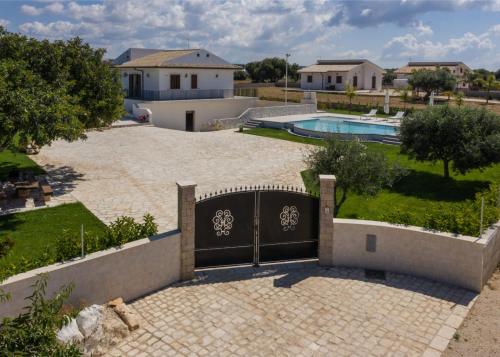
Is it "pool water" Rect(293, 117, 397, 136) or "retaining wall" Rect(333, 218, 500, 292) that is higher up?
"pool water" Rect(293, 117, 397, 136)

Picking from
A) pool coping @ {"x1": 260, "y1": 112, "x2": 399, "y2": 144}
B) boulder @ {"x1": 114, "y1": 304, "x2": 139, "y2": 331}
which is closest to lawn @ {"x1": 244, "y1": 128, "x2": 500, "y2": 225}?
pool coping @ {"x1": 260, "y1": 112, "x2": 399, "y2": 144}

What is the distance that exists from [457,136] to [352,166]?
20.0ft

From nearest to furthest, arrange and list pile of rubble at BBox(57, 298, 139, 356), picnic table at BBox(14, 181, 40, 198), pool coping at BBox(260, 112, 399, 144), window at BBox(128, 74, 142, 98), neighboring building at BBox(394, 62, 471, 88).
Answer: pile of rubble at BBox(57, 298, 139, 356)
picnic table at BBox(14, 181, 40, 198)
pool coping at BBox(260, 112, 399, 144)
window at BBox(128, 74, 142, 98)
neighboring building at BBox(394, 62, 471, 88)

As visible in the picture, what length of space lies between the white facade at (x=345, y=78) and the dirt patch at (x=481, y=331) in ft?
212

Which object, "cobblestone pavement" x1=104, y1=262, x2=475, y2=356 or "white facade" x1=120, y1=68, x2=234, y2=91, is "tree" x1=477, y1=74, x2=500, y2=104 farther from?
"cobblestone pavement" x1=104, y1=262, x2=475, y2=356

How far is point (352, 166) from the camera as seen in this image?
44.9ft

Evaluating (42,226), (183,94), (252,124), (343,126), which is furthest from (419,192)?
(183,94)

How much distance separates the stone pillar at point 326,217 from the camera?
36.7 feet

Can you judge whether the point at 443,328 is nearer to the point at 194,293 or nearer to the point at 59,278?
the point at 194,293

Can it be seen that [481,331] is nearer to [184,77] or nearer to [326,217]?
[326,217]

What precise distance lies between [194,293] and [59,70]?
34.5ft

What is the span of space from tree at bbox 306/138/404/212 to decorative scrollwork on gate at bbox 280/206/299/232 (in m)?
2.82

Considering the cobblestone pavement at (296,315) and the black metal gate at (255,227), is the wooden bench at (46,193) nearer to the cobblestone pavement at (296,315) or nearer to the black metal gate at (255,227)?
the black metal gate at (255,227)

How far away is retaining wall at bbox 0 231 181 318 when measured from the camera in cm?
801
